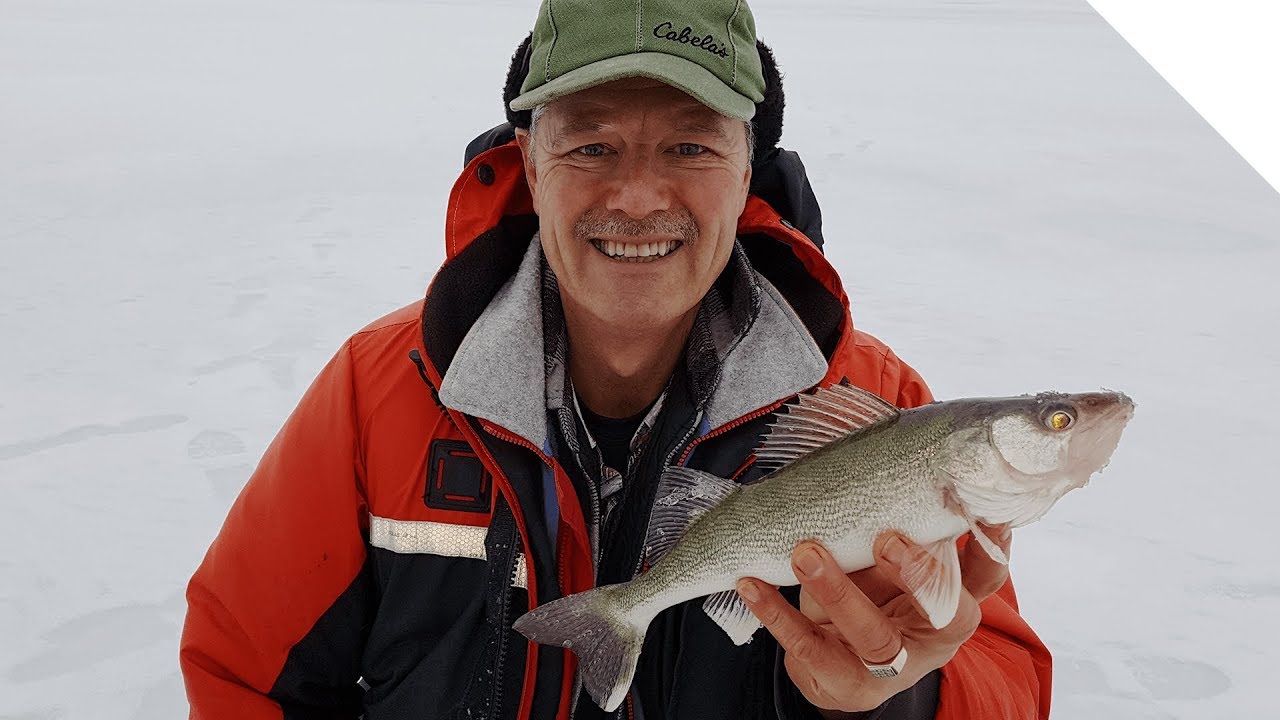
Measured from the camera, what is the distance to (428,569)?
197 cm

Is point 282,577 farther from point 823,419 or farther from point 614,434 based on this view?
point 823,419

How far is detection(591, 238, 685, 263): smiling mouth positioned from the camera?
1.92m

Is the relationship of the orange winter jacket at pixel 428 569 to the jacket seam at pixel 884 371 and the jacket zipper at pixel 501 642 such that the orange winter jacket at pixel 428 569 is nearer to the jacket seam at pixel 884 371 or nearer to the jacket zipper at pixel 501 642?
the jacket zipper at pixel 501 642

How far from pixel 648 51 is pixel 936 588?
0.96 m

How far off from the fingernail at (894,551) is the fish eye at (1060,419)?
0.26 meters

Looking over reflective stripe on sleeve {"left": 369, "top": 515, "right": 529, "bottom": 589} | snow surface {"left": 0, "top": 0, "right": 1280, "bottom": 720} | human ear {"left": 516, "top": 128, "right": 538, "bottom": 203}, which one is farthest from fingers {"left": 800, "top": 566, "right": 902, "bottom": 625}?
snow surface {"left": 0, "top": 0, "right": 1280, "bottom": 720}

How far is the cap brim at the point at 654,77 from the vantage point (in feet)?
5.76

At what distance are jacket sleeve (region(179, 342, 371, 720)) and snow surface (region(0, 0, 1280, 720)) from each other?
980 millimetres

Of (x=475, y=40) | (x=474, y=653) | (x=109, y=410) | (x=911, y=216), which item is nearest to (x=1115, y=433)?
(x=474, y=653)

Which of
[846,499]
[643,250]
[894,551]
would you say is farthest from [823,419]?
[643,250]

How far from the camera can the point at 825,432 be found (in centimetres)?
167

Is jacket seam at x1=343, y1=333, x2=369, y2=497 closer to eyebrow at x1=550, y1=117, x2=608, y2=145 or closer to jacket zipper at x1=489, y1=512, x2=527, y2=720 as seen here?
jacket zipper at x1=489, y1=512, x2=527, y2=720

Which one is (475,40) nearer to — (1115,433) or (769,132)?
(769,132)

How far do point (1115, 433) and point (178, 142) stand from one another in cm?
734
